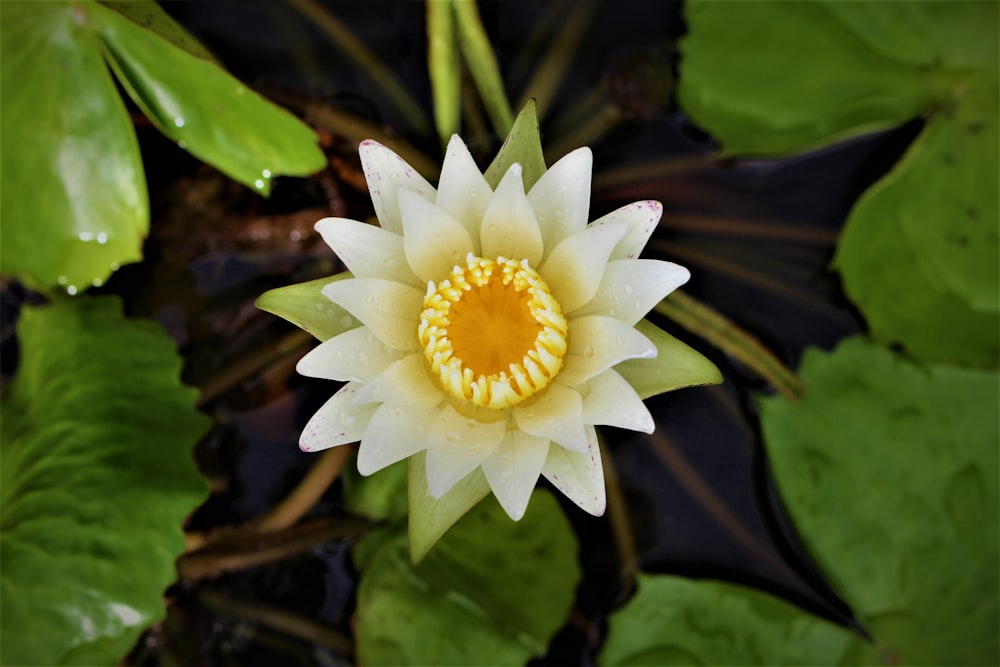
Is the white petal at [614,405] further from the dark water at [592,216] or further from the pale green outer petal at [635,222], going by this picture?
the dark water at [592,216]

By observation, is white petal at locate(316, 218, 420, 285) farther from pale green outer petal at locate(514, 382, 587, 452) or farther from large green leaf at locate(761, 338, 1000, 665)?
large green leaf at locate(761, 338, 1000, 665)

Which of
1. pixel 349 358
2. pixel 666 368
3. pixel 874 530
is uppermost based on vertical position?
pixel 349 358

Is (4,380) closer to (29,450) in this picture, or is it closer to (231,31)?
(29,450)

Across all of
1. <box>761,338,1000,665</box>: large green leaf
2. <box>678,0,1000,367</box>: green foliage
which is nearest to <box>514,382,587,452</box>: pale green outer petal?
<box>761,338,1000,665</box>: large green leaf

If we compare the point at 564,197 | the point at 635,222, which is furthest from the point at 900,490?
the point at 564,197

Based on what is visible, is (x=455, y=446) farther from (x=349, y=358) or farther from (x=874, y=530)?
(x=874, y=530)

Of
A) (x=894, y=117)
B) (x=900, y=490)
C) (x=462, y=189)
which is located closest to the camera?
(x=462, y=189)
